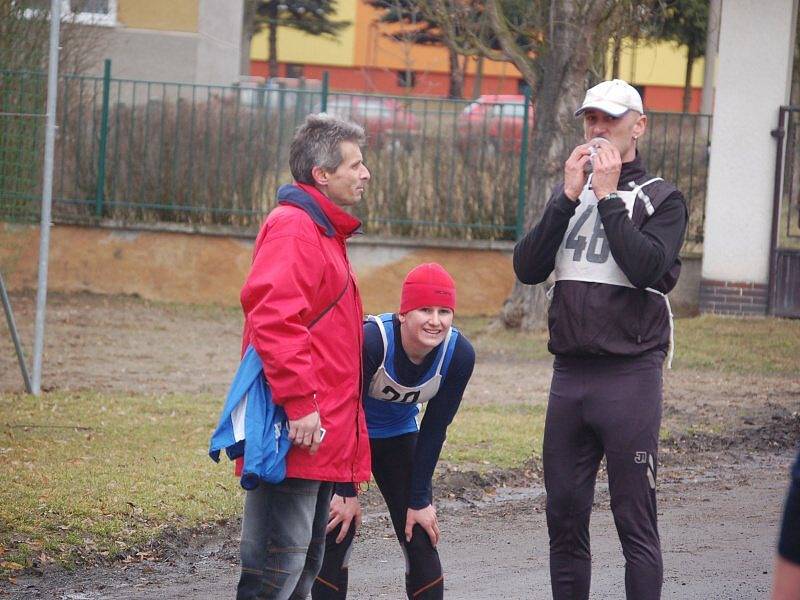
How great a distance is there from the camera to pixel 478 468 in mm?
7684

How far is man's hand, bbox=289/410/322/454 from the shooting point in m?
3.85

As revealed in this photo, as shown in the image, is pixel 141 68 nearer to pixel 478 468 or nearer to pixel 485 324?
pixel 485 324

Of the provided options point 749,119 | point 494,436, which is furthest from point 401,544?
point 749,119

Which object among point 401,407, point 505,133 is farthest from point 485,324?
point 401,407

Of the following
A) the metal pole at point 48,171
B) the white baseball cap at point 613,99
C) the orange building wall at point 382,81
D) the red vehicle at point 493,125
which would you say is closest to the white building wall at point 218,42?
the red vehicle at point 493,125

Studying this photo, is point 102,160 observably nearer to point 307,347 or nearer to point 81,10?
point 81,10

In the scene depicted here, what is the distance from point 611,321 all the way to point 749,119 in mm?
10188

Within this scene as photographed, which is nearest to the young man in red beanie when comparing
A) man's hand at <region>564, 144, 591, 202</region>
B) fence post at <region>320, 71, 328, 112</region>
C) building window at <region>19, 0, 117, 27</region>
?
man's hand at <region>564, 144, 591, 202</region>

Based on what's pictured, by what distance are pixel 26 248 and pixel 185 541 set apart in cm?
977

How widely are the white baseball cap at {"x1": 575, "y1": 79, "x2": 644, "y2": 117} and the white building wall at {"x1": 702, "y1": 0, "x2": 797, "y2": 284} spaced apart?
986 cm

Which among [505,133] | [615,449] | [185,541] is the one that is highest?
[505,133]

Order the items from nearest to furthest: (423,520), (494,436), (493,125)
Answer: (423,520) < (494,436) < (493,125)

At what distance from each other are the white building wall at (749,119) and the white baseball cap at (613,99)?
9.86 meters

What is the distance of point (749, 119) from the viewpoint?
13.8 meters
